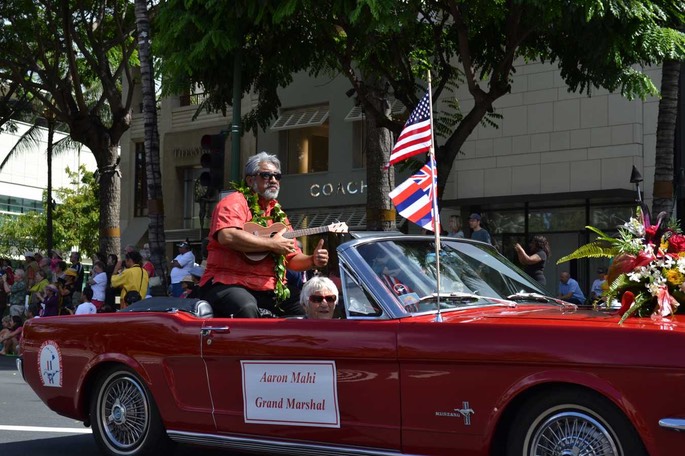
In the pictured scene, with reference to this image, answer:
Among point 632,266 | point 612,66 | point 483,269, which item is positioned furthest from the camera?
point 612,66

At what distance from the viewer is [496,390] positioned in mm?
4934

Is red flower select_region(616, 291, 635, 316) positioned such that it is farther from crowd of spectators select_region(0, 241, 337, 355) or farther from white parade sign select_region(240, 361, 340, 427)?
crowd of spectators select_region(0, 241, 337, 355)

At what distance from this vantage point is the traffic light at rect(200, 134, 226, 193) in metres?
14.6

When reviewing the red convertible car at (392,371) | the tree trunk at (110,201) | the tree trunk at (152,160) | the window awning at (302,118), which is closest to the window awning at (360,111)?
the window awning at (302,118)

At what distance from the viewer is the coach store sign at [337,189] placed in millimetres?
26711

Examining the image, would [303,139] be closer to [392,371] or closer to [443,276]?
[443,276]

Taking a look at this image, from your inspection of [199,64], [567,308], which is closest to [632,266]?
[567,308]

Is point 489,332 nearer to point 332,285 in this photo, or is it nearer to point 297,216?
point 332,285

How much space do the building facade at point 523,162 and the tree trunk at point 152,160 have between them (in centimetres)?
165

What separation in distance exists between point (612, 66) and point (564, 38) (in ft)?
6.21

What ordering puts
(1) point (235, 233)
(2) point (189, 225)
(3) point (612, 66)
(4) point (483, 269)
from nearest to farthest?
(4) point (483, 269)
(1) point (235, 233)
(3) point (612, 66)
(2) point (189, 225)

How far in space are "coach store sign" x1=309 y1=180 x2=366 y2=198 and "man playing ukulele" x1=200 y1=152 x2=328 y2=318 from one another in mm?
19374

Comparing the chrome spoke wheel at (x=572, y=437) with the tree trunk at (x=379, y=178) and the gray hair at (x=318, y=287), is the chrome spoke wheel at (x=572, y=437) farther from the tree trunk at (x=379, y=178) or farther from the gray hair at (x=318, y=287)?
the tree trunk at (x=379, y=178)

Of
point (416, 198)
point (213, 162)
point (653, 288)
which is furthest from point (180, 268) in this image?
point (653, 288)
